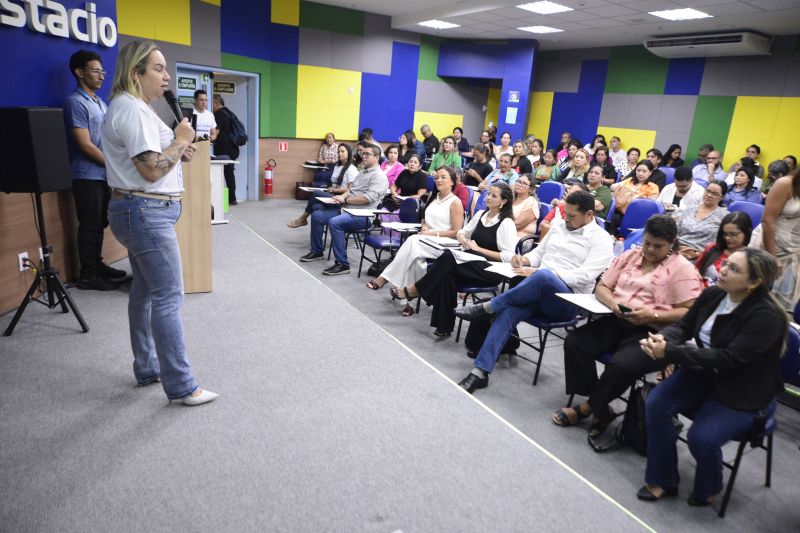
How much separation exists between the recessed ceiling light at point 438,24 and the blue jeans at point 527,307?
8.33 m

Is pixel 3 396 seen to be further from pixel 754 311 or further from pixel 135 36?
pixel 135 36

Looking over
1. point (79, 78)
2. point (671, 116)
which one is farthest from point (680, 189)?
point (79, 78)

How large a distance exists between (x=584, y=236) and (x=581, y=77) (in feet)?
33.1

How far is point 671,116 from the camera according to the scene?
1059 cm

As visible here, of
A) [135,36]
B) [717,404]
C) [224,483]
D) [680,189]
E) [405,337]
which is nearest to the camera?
[224,483]

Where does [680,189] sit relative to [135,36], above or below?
below

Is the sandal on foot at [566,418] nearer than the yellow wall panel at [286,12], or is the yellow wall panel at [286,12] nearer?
the sandal on foot at [566,418]

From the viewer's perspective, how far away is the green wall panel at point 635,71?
1075 centimetres

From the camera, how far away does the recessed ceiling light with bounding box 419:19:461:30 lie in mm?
10227

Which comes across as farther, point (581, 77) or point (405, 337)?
point (581, 77)

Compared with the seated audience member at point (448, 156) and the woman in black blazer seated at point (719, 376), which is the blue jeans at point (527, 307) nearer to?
the woman in black blazer seated at point (719, 376)

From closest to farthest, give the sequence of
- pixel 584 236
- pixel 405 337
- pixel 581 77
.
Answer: pixel 584 236
pixel 405 337
pixel 581 77

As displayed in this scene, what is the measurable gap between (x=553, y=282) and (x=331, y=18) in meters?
8.70

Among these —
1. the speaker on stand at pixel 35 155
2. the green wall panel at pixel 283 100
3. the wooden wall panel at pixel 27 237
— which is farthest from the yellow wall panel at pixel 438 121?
the speaker on stand at pixel 35 155
